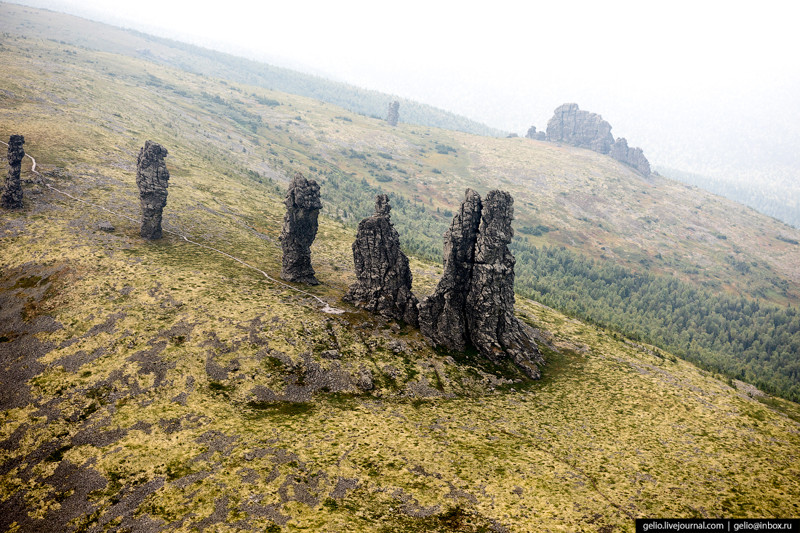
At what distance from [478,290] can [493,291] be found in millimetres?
2199

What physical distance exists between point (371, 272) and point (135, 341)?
Answer: 32.7m

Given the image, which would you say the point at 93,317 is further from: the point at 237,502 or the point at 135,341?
the point at 237,502

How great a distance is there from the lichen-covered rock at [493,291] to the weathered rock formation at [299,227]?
28400 mm

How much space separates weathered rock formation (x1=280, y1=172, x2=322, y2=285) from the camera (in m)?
65.9

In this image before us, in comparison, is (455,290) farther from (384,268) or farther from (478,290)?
(384,268)

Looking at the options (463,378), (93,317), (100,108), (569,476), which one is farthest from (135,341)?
(100,108)

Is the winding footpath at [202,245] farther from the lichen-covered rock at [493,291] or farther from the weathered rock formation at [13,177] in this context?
the lichen-covered rock at [493,291]

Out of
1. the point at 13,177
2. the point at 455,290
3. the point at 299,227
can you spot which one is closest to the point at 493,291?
the point at 455,290

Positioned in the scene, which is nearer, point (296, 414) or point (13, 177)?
point (296, 414)

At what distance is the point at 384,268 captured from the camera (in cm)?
6288

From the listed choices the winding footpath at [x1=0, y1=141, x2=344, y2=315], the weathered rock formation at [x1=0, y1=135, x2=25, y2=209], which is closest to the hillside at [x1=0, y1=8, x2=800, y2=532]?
the winding footpath at [x1=0, y1=141, x2=344, y2=315]

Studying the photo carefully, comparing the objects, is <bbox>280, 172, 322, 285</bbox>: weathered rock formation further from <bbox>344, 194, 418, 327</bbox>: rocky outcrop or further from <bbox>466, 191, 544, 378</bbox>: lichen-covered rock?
<bbox>466, 191, 544, 378</bbox>: lichen-covered rock

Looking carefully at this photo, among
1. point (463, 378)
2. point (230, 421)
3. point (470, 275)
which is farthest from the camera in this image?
point (470, 275)

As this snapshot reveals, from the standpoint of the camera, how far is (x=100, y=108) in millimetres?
155875
